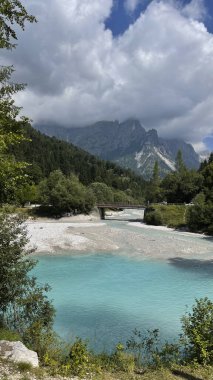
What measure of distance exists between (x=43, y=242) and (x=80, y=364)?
4448 cm

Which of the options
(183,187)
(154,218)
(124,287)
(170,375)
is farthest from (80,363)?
(183,187)

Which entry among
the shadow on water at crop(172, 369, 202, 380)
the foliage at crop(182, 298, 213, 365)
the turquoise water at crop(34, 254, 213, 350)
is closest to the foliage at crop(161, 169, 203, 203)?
the turquoise water at crop(34, 254, 213, 350)

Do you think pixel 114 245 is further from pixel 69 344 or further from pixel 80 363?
pixel 80 363

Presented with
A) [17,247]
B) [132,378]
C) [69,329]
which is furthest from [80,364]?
[69,329]

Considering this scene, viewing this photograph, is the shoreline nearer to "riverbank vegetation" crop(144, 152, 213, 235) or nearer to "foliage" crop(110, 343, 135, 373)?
"riverbank vegetation" crop(144, 152, 213, 235)

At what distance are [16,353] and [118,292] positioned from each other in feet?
68.7

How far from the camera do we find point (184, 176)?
396 feet

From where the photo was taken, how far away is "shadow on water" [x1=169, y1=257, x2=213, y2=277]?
42.1 m

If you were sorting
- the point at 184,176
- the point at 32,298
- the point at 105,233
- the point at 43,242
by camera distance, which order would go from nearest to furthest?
the point at 32,298 → the point at 43,242 → the point at 105,233 → the point at 184,176

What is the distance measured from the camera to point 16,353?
41.8 feet

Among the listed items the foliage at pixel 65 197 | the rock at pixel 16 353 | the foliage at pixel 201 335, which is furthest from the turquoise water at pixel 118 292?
the foliage at pixel 65 197

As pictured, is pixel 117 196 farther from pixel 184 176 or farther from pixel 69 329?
pixel 69 329

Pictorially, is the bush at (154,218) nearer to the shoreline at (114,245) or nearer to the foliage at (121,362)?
the shoreline at (114,245)

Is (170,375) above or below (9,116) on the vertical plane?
below
